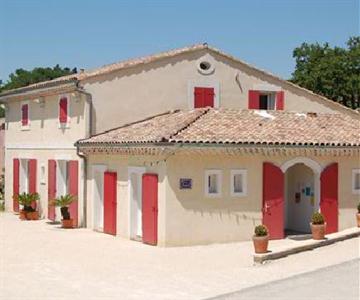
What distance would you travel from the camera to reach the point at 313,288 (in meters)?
12.4

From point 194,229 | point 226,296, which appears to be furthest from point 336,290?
point 194,229

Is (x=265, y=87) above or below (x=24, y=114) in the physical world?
above

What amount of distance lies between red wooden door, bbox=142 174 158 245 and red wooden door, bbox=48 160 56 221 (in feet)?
24.1

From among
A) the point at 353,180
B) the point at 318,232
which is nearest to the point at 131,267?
the point at 318,232

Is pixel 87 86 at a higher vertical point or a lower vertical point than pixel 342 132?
higher

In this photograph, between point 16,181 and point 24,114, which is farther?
point 16,181

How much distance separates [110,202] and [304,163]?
6.17 metres

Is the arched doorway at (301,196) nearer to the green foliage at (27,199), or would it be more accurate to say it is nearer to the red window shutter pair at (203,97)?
the red window shutter pair at (203,97)

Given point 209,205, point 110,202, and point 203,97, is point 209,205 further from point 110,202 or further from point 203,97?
point 203,97

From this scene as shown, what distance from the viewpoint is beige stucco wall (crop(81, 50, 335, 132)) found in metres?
22.8

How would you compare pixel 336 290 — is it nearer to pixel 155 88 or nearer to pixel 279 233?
pixel 279 233

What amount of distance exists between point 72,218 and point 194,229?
21.3 ft

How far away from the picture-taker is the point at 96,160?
22.3 metres

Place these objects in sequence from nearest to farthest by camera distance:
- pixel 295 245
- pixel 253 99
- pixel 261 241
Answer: pixel 261 241 → pixel 295 245 → pixel 253 99
